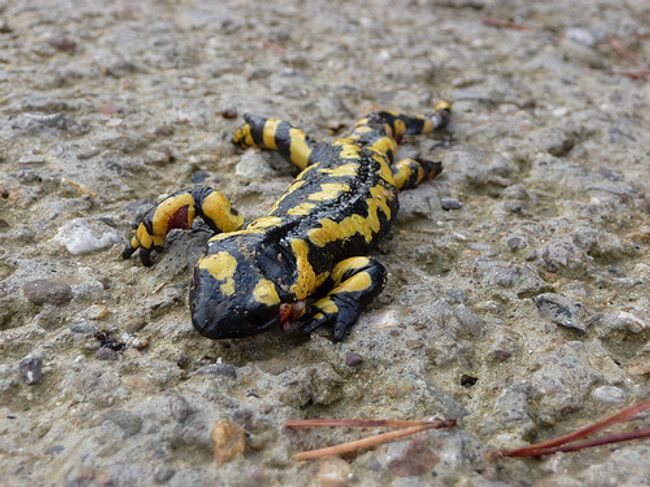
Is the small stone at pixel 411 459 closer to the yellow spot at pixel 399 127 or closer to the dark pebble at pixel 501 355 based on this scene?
the dark pebble at pixel 501 355

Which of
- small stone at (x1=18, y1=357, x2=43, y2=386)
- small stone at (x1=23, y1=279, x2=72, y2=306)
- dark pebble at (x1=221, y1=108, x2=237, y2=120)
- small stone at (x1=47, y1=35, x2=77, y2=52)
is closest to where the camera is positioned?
small stone at (x1=18, y1=357, x2=43, y2=386)

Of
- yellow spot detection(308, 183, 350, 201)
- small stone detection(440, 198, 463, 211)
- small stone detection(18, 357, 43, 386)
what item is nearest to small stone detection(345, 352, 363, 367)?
yellow spot detection(308, 183, 350, 201)

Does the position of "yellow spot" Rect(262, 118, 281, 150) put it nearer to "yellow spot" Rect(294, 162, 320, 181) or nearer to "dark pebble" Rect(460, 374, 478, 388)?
"yellow spot" Rect(294, 162, 320, 181)

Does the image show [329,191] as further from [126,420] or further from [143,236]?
[126,420]

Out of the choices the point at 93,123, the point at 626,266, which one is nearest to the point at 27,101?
the point at 93,123

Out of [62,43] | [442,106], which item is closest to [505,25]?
[442,106]

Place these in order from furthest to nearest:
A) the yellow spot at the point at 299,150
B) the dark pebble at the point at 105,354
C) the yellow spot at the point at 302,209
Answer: the yellow spot at the point at 299,150 → the yellow spot at the point at 302,209 → the dark pebble at the point at 105,354

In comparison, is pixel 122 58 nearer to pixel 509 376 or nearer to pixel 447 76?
pixel 447 76

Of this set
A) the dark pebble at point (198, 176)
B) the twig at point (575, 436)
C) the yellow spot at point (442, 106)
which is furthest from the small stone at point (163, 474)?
the yellow spot at point (442, 106)
